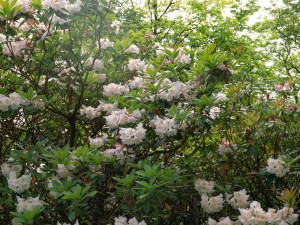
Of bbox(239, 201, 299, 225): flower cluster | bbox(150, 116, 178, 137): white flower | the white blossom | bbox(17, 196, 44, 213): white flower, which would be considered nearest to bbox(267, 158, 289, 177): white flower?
bbox(239, 201, 299, 225): flower cluster

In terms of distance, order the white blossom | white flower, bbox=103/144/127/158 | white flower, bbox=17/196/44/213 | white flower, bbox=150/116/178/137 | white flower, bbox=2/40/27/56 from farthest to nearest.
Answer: the white blossom
white flower, bbox=2/40/27/56
white flower, bbox=103/144/127/158
white flower, bbox=150/116/178/137
white flower, bbox=17/196/44/213

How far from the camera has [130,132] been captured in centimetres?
297

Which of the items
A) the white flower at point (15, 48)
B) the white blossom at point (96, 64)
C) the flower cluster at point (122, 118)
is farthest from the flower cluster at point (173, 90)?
the white flower at point (15, 48)

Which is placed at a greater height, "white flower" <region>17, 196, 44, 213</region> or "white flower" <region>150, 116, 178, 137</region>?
"white flower" <region>150, 116, 178, 137</region>

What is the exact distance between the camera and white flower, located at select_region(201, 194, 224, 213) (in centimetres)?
288

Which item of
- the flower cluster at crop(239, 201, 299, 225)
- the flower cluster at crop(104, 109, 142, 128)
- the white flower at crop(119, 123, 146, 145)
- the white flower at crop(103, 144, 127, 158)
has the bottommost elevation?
the flower cluster at crop(239, 201, 299, 225)

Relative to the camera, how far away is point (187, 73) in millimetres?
3484

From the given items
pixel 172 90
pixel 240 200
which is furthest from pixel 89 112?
pixel 240 200

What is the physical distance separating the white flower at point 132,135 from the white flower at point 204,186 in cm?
48

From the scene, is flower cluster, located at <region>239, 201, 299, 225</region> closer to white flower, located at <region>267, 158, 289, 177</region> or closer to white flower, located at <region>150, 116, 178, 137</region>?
white flower, located at <region>267, 158, 289, 177</region>

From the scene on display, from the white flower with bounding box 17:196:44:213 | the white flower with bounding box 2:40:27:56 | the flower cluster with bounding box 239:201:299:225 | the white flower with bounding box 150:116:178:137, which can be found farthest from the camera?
the white flower with bounding box 2:40:27:56

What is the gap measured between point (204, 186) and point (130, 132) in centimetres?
61

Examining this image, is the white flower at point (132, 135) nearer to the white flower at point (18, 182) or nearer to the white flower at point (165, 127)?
the white flower at point (165, 127)

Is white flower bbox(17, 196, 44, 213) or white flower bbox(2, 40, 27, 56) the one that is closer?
white flower bbox(17, 196, 44, 213)
